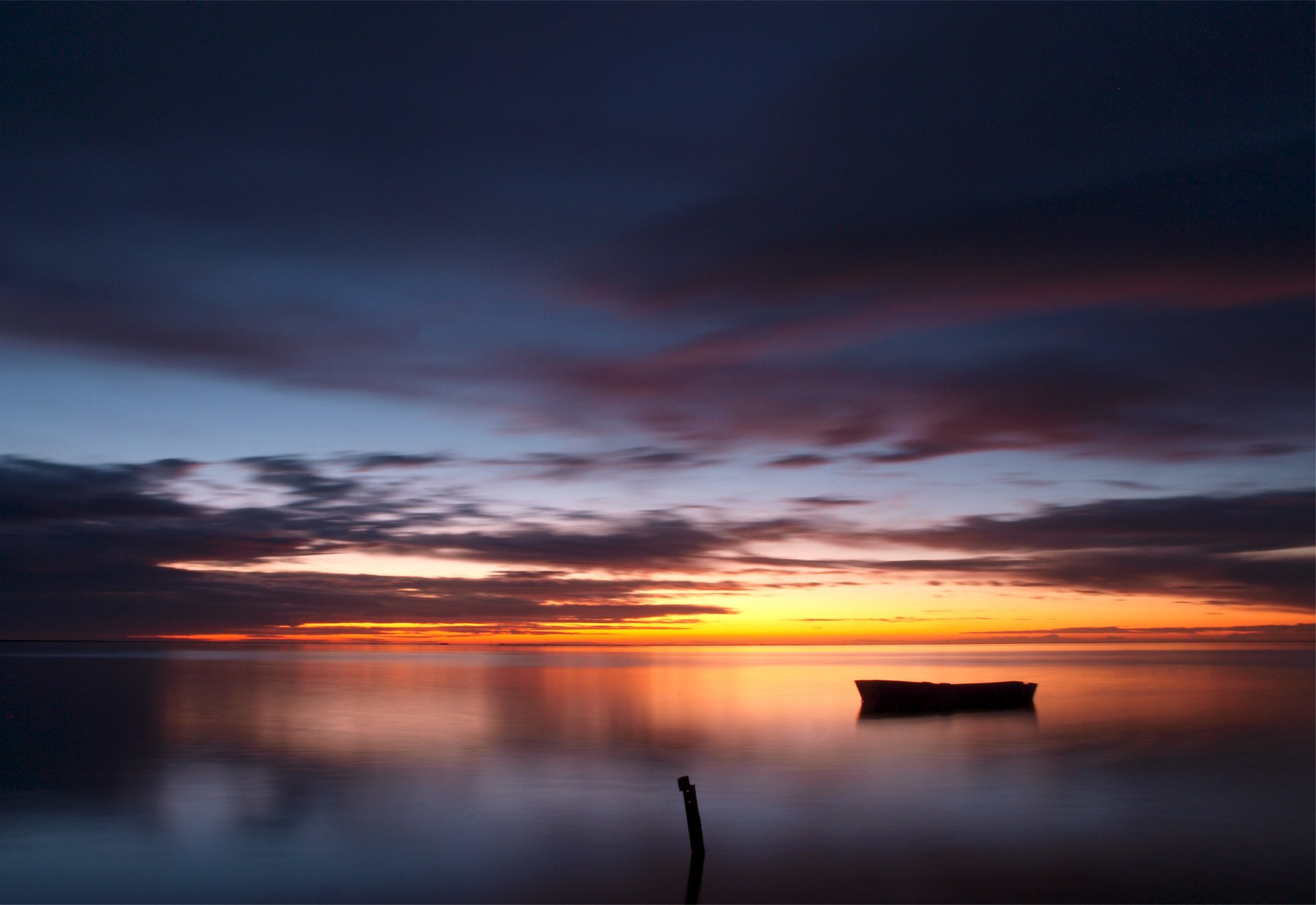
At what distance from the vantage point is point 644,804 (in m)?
29.6

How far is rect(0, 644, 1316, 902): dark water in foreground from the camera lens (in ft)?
68.2

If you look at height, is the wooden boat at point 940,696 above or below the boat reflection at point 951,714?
above

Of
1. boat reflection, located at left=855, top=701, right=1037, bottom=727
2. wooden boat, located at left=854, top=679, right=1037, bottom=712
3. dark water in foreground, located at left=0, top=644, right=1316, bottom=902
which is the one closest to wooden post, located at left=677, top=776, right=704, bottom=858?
dark water in foreground, located at left=0, top=644, right=1316, bottom=902

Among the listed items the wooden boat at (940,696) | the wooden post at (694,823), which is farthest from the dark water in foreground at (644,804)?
the wooden boat at (940,696)

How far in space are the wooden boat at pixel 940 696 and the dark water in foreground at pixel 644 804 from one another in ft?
10.3

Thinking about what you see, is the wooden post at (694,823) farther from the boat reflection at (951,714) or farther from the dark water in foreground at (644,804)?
the boat reflection at (951,714)

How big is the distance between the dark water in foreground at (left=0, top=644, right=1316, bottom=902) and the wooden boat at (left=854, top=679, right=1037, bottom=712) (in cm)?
315

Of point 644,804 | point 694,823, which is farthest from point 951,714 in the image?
point 694,823

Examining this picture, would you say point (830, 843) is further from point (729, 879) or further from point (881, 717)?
point (881, 717)

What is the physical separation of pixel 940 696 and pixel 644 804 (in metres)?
37.4

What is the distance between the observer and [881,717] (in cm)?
5850

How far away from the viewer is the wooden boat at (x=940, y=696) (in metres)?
60.2

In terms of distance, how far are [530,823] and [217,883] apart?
8.46 meters

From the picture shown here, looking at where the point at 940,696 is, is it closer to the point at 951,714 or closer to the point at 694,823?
the point at 951,714
